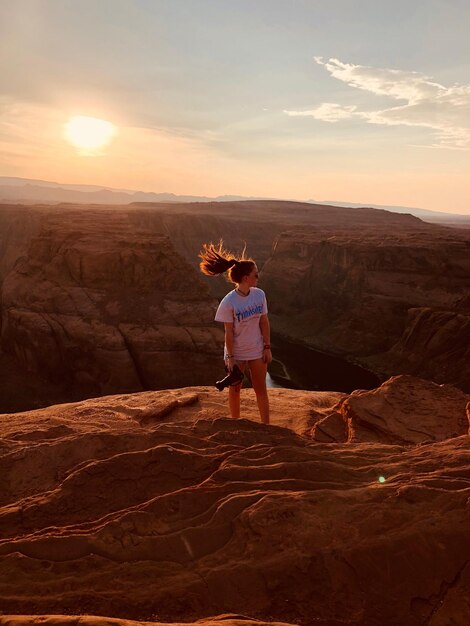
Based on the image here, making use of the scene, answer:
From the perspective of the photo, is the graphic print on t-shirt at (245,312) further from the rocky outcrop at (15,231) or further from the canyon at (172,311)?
the rocky outcrop at (15,231)

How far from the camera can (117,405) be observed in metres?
8.09

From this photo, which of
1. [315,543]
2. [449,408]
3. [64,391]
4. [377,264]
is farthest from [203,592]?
[377,264]

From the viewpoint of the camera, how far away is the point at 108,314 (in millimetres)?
21719

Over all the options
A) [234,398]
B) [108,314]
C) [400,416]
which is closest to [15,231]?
[108,314]

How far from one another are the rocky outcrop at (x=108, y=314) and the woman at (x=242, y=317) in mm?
14950

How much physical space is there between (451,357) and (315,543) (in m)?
25.2

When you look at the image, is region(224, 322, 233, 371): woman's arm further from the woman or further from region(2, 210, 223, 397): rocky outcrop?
region(2, 210, 223, 397): rocky outcrop

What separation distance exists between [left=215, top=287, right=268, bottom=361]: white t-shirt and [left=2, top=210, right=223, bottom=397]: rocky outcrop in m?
15.0

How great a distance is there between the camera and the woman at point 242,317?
531 centimetres

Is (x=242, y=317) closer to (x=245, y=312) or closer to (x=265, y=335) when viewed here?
(x=245, y=312)

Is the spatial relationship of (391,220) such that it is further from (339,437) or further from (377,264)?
(339,437)

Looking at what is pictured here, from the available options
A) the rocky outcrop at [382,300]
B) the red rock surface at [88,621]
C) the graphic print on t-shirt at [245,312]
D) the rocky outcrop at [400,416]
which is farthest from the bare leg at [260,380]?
the rocky outcrop at [382,300]

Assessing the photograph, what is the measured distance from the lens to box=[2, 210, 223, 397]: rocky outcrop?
20.2 meters

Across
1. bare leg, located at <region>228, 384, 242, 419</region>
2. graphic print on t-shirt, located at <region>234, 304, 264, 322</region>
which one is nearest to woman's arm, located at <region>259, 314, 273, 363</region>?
graphic print on t-shirt, located at <region>234, 304, 264, 322</region>
